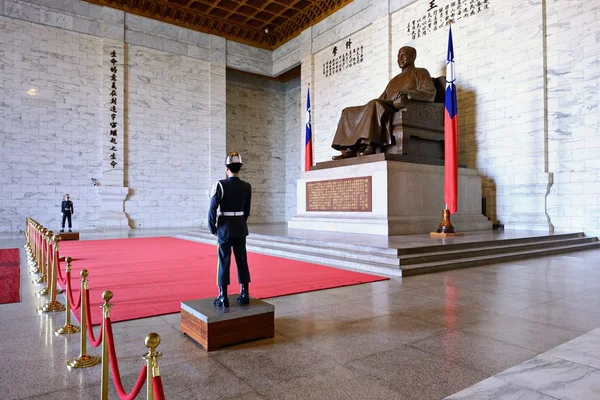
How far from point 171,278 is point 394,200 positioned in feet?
11.8

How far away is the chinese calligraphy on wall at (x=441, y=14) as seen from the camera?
8.29 metres

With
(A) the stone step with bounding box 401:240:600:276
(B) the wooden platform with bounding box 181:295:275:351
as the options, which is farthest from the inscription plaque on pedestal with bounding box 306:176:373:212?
(B) the wooden platform with bounding box 181:295:275:351

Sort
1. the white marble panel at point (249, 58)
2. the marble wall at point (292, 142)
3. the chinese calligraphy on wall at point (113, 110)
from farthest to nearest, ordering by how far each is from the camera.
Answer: the marble wall at point (292, 142) < the white marble panel at point (249, 58) < the chinese calligraphy on wall at point (113, 110)

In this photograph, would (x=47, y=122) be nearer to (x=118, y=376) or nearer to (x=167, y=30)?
(x=167, y=30)

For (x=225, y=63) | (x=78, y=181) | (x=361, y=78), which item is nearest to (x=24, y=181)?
(x=78, y=181)

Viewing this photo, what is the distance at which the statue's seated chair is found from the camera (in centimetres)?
677

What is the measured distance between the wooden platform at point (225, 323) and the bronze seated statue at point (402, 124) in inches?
200

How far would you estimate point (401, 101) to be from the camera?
6.82m

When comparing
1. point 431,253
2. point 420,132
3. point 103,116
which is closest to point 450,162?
point 420,132

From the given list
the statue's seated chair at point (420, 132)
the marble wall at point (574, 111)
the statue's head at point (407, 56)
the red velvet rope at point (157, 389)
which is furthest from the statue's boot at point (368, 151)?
the red velvet rope at point (157, 389)

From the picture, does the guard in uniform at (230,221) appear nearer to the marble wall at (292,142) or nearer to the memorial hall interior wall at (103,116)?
the memorial hall interior wall at (103,116)

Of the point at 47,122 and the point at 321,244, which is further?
the point at 47,122

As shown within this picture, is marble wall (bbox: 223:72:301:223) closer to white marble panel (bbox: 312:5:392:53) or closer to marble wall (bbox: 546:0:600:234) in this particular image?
white marble panel (bbox: 312:5:392:53)

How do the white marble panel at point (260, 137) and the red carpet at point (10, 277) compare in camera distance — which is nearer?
the red carpet at point (10, 277)
